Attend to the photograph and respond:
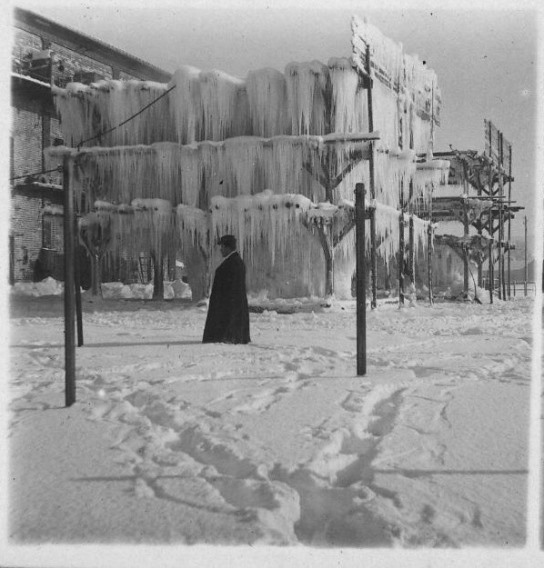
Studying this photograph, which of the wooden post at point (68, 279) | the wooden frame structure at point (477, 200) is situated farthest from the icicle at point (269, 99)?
the wooden post at point (68, 279)

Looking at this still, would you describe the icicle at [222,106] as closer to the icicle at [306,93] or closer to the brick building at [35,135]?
the icicle at [306,93]

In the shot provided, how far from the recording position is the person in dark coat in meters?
6.45

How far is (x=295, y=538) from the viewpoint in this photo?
1773 mm

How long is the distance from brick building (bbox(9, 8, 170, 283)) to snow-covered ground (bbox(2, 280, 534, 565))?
1535 cm

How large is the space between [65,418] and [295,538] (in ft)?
6.27

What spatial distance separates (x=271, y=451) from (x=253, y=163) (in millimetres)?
11992

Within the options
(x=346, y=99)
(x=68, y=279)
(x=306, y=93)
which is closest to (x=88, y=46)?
(x=306, y=93)

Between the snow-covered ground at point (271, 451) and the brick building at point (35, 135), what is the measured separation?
15.4 metres

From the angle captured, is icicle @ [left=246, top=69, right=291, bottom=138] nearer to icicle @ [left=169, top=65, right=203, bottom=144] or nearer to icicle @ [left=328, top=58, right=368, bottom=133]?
icicle @ [left=328, top=58, right=368, bottom=133]

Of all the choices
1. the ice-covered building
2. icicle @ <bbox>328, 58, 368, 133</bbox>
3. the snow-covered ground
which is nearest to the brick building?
the ice-covered building

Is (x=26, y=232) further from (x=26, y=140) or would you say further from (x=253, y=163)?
(x=253, y=163)

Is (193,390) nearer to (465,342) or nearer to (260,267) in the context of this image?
(465,342)

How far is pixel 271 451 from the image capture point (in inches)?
102

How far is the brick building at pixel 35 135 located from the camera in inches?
756
